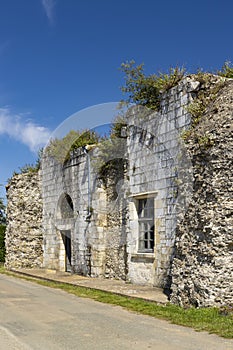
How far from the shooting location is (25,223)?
19.7 m

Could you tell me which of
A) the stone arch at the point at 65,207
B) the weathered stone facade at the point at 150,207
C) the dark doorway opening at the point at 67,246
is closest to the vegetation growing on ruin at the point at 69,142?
the weathered stone facade at the point at 150,207

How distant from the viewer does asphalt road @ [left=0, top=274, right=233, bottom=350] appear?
6.13 m

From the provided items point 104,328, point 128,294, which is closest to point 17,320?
point 104,328

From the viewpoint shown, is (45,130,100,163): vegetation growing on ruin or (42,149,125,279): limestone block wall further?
(45,130,100,163): vegetation growing on ruin

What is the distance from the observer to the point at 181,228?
30.6ft

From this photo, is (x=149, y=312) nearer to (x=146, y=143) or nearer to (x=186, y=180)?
(x=186, y=180)

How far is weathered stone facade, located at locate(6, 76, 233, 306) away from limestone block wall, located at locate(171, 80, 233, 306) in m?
0.02

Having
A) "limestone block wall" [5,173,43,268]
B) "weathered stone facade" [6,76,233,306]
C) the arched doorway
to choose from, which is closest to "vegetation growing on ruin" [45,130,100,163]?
"weathered stone facade" [6,76,233,306]

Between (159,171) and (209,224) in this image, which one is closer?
(209,224)

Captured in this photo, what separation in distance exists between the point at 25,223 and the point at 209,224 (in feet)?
41.4

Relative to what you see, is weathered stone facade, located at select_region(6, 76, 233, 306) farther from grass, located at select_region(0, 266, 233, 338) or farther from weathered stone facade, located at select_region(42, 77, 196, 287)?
grass, located at select_region(0, 266, 233, 338)

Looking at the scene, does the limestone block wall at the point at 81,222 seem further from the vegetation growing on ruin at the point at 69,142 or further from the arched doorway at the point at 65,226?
the vegetation growing on ruin at the point at 69,142

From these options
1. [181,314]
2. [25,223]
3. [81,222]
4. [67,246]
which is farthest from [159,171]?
[25,223]

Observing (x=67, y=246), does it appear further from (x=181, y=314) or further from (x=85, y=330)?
(x=85, y=330)
